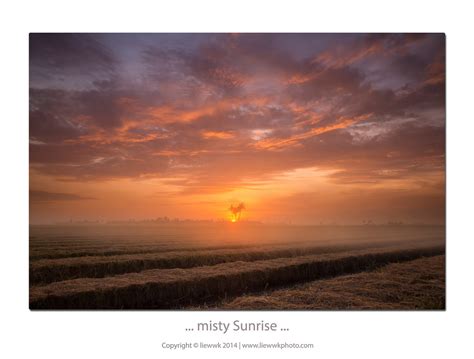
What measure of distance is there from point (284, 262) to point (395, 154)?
5.41 meters

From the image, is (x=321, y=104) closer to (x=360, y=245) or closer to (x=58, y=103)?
(x=58, y=103)

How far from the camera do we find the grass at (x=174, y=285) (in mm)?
6832

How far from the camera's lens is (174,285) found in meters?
7.97

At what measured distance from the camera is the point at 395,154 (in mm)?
7676

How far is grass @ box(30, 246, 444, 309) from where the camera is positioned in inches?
269

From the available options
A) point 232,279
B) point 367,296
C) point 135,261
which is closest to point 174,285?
point 232,279

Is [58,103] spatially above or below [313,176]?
above
